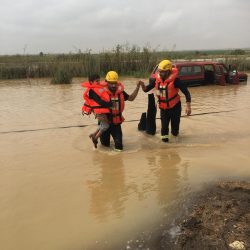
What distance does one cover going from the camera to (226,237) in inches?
155

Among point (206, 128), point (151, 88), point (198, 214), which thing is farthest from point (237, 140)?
point (198, 214)

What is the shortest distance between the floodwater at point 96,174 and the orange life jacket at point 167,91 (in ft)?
2.57

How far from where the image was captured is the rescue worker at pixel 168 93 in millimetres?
7391

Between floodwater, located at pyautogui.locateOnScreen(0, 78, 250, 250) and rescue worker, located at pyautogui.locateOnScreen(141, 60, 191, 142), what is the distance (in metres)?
0.45

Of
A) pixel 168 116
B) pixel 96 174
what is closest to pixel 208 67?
pixel 168 116

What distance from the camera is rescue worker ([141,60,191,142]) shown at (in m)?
7.39

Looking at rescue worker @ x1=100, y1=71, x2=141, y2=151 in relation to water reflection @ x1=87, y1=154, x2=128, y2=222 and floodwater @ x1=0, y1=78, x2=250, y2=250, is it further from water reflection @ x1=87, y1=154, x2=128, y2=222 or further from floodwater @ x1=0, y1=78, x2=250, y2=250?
water reflection @ x1=87, y1=154, x2=128, y2=222

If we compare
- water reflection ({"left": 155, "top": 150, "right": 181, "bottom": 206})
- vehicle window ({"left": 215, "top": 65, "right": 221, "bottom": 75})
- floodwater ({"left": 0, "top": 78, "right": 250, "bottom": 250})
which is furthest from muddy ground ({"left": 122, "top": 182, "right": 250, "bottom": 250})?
vehicle window ({"left": 215, "top": 65, "right": 221, "bottom": 75})

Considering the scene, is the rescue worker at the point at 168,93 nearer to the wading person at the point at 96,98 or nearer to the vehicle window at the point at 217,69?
the wading person at the point at 96,98

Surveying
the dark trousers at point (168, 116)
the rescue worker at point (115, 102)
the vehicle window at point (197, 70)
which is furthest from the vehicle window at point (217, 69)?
the rescue worker at point (115, 102)

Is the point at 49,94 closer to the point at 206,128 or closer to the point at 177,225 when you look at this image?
the point at 206,128

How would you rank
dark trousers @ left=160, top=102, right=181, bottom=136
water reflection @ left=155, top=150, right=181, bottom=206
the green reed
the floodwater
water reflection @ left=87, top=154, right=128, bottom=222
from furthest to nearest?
the green reed → dark trousers @ left=160, top=102, right=181, bottom=136 → water reflection @ left=155, top=150, right=181, bottom=206 → water reflection @ left=87, top=154, right=128, bottom=222 → the floodwater

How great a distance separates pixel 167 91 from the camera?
7.48 metres

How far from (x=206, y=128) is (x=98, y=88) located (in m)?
3.08
